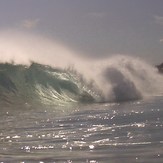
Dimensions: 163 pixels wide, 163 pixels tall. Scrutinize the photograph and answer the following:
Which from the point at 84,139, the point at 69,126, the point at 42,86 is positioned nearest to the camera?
the point at 84,139

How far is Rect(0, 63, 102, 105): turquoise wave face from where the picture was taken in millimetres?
24078

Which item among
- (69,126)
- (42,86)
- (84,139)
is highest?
(42,86)

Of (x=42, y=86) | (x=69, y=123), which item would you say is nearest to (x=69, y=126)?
(x=69, y=123)

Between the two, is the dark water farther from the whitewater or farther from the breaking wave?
the breaking wave

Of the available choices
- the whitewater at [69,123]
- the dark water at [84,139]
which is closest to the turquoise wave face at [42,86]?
the whitewater at [69,123]

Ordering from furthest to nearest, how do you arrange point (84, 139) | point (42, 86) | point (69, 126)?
1. point (42, 86)
2. point (69, 126)
3. point (84, 139)

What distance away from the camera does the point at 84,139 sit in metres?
10.7

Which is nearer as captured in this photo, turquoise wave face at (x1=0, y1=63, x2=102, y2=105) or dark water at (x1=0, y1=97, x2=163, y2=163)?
dark water at (x1=0, y1=97, x2=163, y2=163)

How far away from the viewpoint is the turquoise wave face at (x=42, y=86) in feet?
79.0

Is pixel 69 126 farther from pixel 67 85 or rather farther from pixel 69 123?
pixel 67 85

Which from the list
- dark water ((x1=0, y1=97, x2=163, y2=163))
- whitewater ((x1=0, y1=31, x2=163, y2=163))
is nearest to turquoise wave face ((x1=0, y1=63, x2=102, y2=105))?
whitewater ((x1=0, y1=31, x2=163, y2=163))

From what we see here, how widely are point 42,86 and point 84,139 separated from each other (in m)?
16.4

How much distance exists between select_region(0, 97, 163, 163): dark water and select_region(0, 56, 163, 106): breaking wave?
8.30 meters

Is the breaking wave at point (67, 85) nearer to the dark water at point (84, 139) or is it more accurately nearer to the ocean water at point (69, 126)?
the ocean water at point (69, 126)
